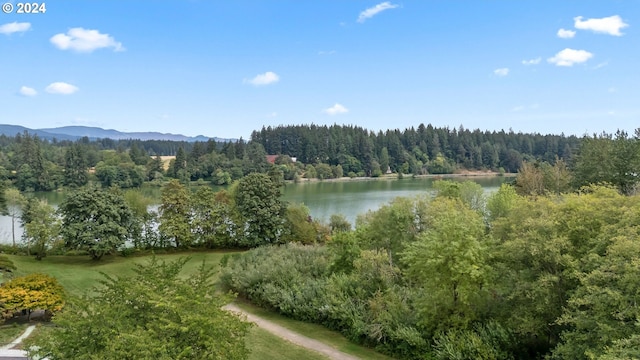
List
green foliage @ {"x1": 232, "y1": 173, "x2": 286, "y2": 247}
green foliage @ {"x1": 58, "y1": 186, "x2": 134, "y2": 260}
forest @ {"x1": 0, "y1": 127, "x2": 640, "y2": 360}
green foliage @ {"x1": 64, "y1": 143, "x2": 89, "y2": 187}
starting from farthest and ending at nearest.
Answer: green foliage @ {"x1": 64, "y1": 143, "x2": 89, "y2": 187}
green foliage @ {"x1": 232, "y1": 173, "x2": 286, "y2": 247}
green foliage @ {"x1": 58, "y1": 186, "x2": 134, "y2": 260}
forest @ {"x1": 0, "y1": 127, "x2": 640, "y2": 360}

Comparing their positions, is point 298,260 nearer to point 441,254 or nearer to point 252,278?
point 252,278

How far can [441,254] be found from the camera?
13.0 m

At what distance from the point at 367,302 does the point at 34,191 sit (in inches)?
2578

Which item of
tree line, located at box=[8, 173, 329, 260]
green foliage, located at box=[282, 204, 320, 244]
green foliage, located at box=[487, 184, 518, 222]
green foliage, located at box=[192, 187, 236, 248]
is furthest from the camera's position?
green foliage, located at box=[282, 204, 320, 244]

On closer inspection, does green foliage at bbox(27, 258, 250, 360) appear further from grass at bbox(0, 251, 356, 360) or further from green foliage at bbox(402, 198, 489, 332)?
green foliage at bbox(402, 198, 489, 332)

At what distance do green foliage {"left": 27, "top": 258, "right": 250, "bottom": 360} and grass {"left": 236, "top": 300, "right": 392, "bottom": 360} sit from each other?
7.05 metres

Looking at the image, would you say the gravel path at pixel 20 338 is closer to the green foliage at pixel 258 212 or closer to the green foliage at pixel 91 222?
the green foliage at pixel 91 222

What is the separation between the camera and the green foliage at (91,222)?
26.0 metres

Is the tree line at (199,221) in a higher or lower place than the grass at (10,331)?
higher

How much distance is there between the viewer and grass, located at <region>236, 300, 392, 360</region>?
14.6m

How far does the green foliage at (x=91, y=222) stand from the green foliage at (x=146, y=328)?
762 inches

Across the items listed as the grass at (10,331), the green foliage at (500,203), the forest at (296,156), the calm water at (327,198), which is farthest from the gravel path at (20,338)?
the forest at (296,156)

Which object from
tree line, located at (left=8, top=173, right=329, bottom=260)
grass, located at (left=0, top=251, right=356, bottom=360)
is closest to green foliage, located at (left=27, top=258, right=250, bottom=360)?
grass, located at (left=0, top=251, right=356, bottom=360)

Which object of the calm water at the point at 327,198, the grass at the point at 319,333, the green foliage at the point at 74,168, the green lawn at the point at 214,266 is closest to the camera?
the green lawn at the point at 214,266
